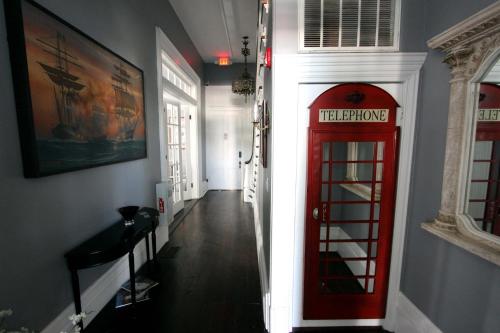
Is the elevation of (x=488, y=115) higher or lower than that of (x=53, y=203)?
higher

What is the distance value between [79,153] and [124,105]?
85cm

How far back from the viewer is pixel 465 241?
1.29 m

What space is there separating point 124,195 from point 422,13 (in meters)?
3.07

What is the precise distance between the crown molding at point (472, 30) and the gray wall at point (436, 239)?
0.44ft

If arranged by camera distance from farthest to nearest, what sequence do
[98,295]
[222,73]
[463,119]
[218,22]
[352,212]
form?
[222,73], [218,22], [352,212], [98,295], [463,119]

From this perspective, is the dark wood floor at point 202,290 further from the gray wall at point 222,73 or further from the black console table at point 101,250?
the gray wall at point 222,73

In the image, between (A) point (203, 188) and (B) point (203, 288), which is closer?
(B) point (203, 288)

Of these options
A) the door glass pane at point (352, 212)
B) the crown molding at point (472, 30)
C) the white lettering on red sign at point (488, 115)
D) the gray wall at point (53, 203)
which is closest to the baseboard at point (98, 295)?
the gray wall at point (53, 203)

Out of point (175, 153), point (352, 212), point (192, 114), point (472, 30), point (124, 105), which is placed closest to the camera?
point (472, 30)

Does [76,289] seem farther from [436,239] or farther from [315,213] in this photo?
[436,239]

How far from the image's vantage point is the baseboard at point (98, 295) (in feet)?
5.50

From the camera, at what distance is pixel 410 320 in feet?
5.77

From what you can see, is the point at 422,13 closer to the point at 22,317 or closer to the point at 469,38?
the point at 469,38

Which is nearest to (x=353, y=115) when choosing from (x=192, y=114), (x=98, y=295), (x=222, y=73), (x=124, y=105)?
(x=124, y=105)
